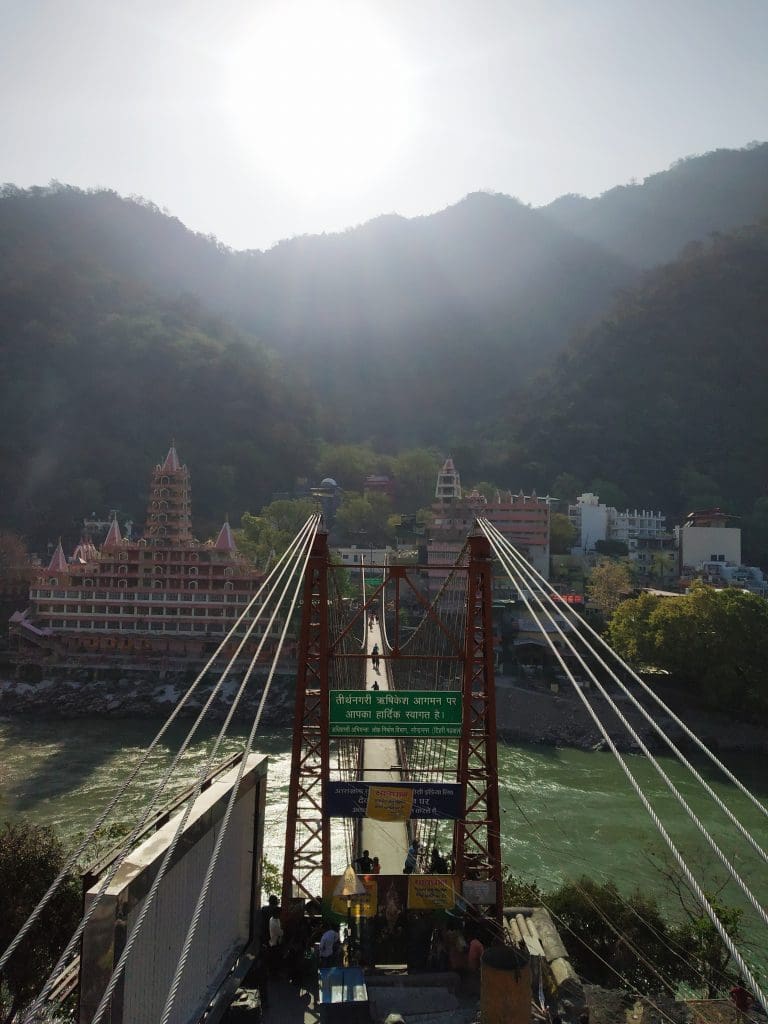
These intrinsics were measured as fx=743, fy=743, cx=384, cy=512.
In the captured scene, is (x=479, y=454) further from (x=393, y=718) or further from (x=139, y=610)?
(x=393, y=718)

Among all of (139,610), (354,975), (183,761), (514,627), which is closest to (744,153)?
(514,627)

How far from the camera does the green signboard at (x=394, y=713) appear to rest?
23.7 feet

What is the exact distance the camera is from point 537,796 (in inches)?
651

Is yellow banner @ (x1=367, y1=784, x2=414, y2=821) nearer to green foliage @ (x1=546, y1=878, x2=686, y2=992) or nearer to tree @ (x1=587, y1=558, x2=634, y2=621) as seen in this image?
green foliage @ (x1=546, y1=878, x2=686, y2=992)

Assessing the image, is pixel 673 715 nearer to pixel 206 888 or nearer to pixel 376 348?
pixel 206 888

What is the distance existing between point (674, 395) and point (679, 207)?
4551 centimetres

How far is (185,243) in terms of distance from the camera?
295 ft

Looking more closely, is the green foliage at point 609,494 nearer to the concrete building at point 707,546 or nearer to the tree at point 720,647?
the concrete building at point 707,546

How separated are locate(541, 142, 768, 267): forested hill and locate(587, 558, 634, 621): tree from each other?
2826 inches

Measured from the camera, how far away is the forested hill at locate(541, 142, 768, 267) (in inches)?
3588

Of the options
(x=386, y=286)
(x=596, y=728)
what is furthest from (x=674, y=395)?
(x=596, y=728)

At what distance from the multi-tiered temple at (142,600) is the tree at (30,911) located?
65.3ft

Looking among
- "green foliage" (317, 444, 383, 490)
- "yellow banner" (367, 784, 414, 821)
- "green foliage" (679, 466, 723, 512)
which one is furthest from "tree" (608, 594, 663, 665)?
"green foliage" (317, 444, 383, 490)

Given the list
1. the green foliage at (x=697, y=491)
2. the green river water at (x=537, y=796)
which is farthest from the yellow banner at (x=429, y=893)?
the green foliage at (x=697, y=491)
